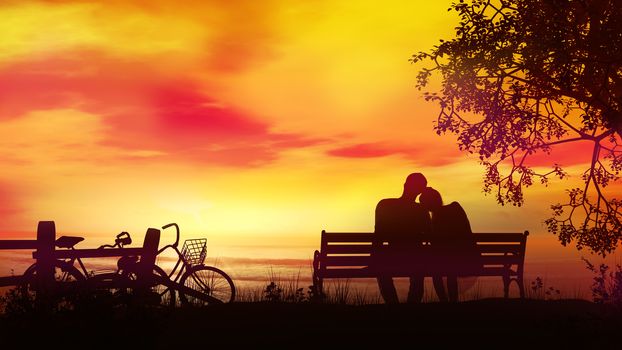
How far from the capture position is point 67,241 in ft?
41.6

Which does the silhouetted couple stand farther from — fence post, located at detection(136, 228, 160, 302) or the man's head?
fence post, located at detection(136, 228, 160, 302)

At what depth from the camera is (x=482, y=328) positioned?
38.0 feet

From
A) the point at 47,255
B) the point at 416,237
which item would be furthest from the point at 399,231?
the point at 47,255

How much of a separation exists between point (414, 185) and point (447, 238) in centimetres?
130

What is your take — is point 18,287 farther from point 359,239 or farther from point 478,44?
point 478,44

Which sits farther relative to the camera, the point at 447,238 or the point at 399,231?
the point at 447,238

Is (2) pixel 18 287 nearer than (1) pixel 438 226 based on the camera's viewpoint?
Yes

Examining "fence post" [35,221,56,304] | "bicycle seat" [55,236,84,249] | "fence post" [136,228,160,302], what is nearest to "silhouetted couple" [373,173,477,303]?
"fence post" [136,228,160,302]

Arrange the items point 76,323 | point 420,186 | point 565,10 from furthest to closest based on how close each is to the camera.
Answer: point 565,10 → point 420,186 → point 76,323

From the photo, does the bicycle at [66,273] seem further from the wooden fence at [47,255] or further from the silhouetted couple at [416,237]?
the silhouetted couple at [416,237]

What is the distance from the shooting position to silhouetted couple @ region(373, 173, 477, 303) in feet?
45.7

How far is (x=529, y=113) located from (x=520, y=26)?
7.93 ft

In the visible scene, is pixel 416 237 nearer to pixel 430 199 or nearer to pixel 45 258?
pixel 430 199

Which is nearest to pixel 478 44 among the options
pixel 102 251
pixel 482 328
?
pixel 482 328
